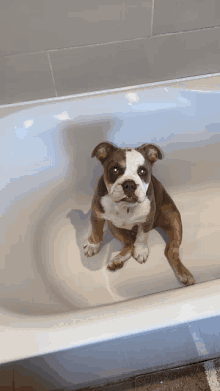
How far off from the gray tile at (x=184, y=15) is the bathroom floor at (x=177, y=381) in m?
1.26

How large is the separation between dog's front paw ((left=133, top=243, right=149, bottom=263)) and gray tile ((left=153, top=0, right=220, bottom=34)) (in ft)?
2.60

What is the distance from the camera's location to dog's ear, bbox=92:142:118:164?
821 mm

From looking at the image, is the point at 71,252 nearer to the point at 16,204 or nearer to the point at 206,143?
the point at 16,204

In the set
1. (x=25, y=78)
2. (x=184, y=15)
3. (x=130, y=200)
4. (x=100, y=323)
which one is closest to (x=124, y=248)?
(x=130, y=200)

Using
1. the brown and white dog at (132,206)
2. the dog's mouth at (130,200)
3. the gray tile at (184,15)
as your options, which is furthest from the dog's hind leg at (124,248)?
the gray tile at (184,15)

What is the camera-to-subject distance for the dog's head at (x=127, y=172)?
0.75 m

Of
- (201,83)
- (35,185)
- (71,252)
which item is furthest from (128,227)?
(201,83)

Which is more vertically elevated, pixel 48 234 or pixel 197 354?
pixel 48 234

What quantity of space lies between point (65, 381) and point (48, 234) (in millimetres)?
524

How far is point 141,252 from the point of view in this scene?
106 cm

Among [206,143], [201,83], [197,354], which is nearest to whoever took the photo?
[197,354]

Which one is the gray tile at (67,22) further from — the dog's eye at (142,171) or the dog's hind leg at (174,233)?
the dog's hind leg at (174,233)

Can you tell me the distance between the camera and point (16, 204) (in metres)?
1.00

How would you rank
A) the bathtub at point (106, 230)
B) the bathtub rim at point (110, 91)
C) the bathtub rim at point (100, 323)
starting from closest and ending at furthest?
the bathtub rim at point (100, 323), the bathtub at point (106, 230), the bathtub rim at point (110, 91)
